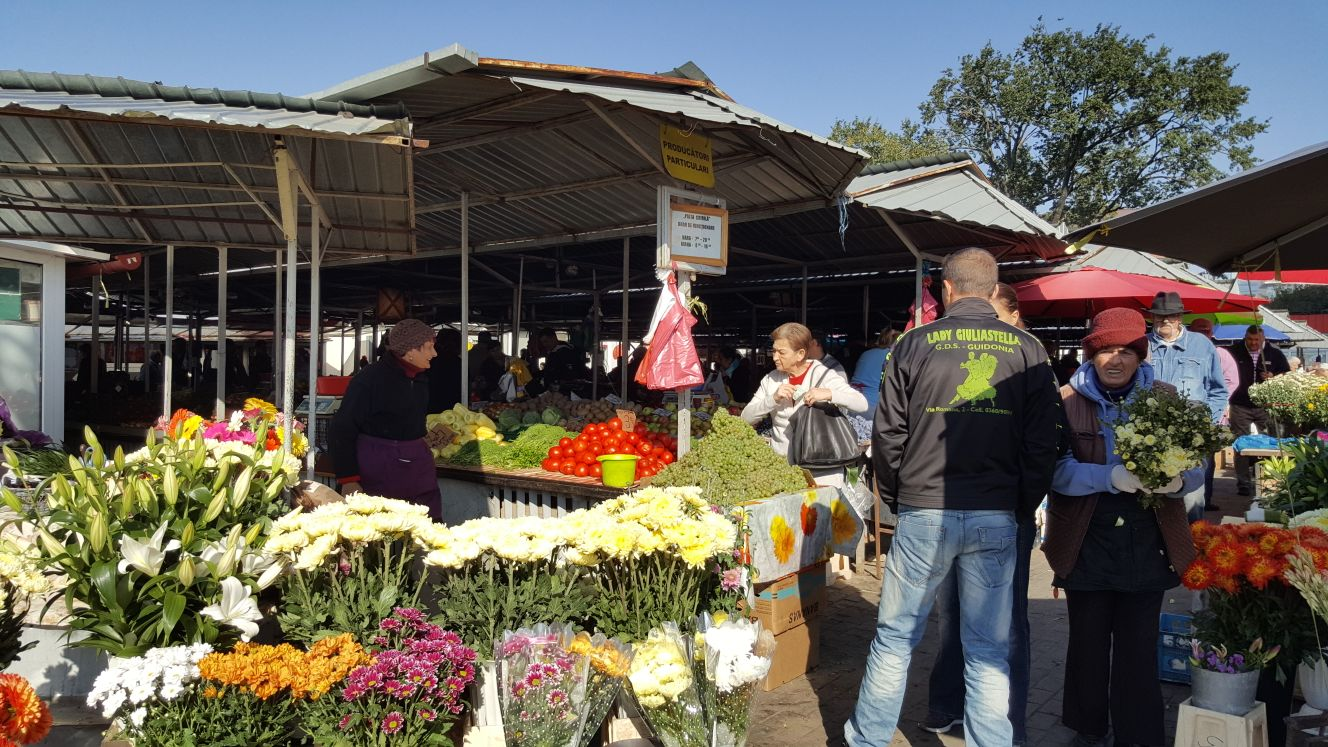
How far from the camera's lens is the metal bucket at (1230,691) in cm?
308

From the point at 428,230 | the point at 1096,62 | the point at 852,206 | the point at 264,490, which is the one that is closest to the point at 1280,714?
the point at 264,490

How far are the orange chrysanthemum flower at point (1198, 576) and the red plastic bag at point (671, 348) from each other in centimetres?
278

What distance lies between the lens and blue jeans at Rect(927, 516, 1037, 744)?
3.44m

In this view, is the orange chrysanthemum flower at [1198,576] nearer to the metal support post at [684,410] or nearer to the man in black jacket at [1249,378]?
the metal support post at [684,410]

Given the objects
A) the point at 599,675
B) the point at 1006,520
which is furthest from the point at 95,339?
the point at 1006,520

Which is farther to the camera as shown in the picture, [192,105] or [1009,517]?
[192,105]

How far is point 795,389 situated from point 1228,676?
2.56m

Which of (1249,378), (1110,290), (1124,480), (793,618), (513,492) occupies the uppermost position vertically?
(1110,290)

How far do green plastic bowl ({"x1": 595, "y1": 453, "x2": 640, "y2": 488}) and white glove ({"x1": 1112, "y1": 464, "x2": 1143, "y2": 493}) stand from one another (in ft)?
9.54

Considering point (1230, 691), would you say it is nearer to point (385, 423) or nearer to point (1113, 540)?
point (1113, 540)

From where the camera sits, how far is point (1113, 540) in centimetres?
335

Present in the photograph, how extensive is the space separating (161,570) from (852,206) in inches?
255

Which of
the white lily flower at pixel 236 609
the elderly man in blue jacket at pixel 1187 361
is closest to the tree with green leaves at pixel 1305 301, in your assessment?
the elderly man in blue jacket at pixel 1187 361

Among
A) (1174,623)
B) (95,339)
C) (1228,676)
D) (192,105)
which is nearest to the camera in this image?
(1228,676)
